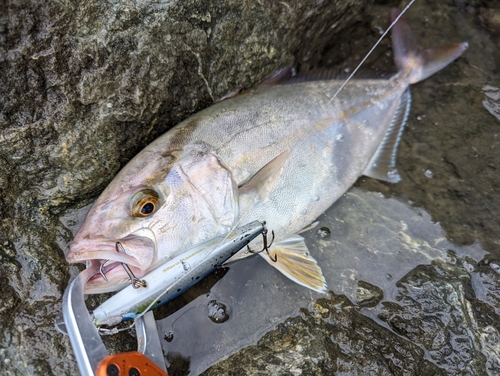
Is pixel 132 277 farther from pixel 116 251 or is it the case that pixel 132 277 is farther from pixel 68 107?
pixel 68 107

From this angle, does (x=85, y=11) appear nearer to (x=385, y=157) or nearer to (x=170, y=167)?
(x=170, y=167)

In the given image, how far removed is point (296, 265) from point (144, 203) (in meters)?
0.91

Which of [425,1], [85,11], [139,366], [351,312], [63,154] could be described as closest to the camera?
[139,366]

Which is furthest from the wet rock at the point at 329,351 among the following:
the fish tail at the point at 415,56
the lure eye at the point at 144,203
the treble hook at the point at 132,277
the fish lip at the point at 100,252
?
the fish tail at the point at 415,56

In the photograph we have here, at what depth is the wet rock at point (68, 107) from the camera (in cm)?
192

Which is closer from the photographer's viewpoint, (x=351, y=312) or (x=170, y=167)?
(x=170, y=167)

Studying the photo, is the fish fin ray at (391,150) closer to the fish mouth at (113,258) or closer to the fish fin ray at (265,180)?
the fish fin ray at (265,180)

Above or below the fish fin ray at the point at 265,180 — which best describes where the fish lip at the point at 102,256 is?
above

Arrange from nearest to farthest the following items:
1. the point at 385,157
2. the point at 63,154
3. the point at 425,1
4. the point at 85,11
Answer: the point at 85,11 < the point at 63,154 < the point at 385,157 < the point at 425,1

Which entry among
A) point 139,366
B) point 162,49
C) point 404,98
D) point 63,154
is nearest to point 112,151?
point 63,154

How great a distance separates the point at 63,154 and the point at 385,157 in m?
1.89

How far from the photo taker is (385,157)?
8.80 ft

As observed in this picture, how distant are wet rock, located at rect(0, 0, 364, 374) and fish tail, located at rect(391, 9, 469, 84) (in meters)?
1.01

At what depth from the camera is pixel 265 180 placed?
2143 mm
